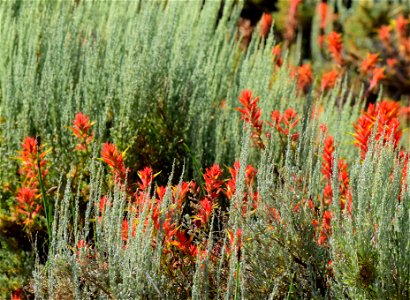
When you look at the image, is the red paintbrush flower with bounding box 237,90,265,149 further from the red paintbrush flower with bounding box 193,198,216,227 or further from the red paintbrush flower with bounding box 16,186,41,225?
the red paintbrush flower with bounding box 16,186,41,225

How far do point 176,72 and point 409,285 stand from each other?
1.76 metres

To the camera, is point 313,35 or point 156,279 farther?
point 313,35

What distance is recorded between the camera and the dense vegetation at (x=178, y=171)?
2.00 m

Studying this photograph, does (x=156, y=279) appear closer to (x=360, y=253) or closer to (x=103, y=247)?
(x=103, y=247)

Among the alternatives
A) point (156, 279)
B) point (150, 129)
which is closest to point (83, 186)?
point (150, 129)

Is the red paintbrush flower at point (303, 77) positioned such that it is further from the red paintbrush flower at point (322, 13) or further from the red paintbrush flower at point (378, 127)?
the red paintbrush flower at point (322, 13)

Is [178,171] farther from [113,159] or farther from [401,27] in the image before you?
[401,27]

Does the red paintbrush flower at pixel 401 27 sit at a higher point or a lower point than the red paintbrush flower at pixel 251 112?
higher

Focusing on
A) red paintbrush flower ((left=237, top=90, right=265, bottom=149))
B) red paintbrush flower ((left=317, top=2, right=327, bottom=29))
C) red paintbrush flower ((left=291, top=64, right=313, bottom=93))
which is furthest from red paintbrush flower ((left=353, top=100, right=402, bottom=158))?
red paintbrush flower ((left=317, top=2, right=327, bottom=29))

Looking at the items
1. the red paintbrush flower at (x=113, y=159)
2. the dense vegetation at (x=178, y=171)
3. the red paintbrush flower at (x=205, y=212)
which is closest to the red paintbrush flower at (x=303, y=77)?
the dense vegetation at (x=178, y=171)

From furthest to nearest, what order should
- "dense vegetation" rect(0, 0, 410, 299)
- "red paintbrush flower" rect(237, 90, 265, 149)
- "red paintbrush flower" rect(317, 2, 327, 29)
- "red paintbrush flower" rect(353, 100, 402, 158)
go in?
"red paintbrush flower" rect(317, 2, 327, 29) < "red paintbrush flower" rect(237, 90, 265, 149) < "red paintbrush flower" rect(353, 100, 402, 158) < "dense vegetation" rect(0, 0, 410, 299)

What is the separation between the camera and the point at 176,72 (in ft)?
11.2

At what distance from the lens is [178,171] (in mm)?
3236

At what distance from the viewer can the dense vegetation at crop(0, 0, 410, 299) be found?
1999 millimetres
